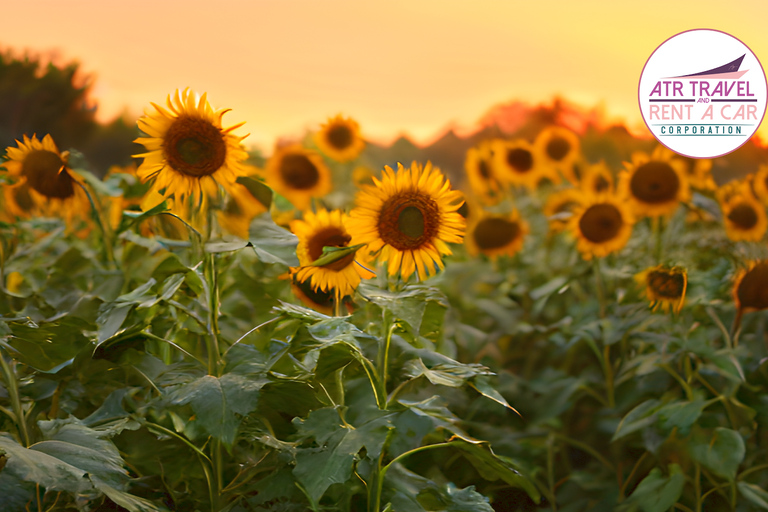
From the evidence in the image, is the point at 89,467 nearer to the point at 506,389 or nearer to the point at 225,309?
the point at 225,309

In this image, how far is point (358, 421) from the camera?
0.99 meters

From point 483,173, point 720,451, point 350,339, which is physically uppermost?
point 483,173

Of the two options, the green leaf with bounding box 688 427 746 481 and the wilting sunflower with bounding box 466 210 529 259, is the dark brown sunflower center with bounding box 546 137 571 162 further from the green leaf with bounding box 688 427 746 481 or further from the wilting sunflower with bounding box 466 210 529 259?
the green leaf with bounding box 688 427 746 481

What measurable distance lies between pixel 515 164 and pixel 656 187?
944 millimetres

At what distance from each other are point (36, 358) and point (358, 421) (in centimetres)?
54

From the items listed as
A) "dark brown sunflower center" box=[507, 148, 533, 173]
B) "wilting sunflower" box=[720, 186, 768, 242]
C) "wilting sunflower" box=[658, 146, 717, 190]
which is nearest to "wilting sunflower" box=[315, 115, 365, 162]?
"dark brown sunflower center" box=[507, 148, 533, 173]

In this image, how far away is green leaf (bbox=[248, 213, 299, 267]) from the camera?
0.91m

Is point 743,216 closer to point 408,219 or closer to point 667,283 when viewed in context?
point 667,283

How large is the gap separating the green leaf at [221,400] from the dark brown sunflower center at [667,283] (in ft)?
3.69

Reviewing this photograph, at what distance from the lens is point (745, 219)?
2.05m

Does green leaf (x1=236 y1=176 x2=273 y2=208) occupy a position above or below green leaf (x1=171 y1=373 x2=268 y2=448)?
above

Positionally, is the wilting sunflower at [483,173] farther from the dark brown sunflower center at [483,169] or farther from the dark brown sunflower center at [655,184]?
the dark brown sunflower center at [655,184]

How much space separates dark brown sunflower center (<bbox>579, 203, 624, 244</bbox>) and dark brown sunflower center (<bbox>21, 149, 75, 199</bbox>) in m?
1.52

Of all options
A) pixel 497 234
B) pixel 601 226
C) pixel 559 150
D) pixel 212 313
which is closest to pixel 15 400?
pixel 212 313
